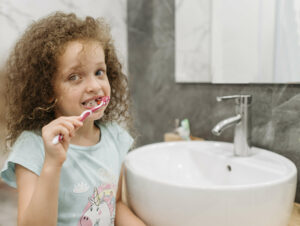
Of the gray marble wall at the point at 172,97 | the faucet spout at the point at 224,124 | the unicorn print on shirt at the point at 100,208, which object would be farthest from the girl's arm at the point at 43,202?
the gray marble wall at the point at 172,97

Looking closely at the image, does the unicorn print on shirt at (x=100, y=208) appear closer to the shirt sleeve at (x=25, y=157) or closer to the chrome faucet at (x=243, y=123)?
the shirt sleeve at (x=25, y=157)

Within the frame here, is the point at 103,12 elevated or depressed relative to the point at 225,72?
elevated

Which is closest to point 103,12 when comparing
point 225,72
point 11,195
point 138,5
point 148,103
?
point 138,5

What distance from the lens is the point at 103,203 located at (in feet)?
2.47

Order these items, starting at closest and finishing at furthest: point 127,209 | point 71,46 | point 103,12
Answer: point 71,46 < point 127,209 < point 103,12

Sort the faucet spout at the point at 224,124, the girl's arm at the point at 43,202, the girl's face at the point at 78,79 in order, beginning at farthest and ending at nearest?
the faucet spout at the point at 224,124 → the girl's face at the point at 78,79 → the girl's arm at the point at 43,202

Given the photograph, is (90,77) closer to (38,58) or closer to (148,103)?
(38,58)

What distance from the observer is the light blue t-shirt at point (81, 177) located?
2.16 feet

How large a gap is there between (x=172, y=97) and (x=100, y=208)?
Result: 26.5 inches

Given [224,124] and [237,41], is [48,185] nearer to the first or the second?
[224,124]

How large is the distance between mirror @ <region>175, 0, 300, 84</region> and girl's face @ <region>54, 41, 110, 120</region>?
1.72ft

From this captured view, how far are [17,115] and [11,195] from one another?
519mm

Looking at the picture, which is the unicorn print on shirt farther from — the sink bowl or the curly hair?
the curly hair

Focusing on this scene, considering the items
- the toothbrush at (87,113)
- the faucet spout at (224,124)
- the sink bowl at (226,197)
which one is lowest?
the sink bowl at (226,197)
